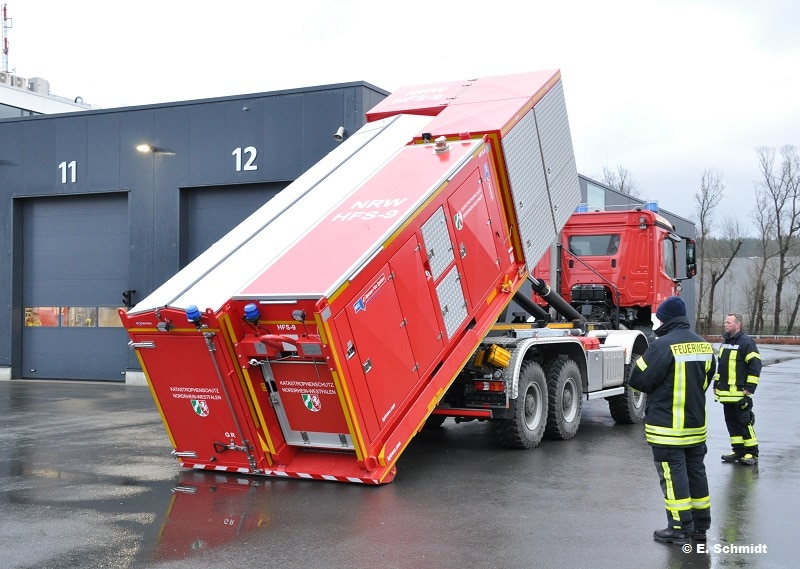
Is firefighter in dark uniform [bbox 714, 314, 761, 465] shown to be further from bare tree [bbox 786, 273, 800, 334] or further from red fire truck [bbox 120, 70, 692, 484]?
bare tree [bbox 786, 273, 800, 334]

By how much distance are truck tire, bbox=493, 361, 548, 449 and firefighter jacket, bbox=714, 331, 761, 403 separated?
81.1 inches

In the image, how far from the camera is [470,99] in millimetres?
11578

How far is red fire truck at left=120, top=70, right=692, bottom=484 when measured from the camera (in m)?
8.27

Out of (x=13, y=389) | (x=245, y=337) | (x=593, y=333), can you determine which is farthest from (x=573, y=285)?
(x=13, y=389)

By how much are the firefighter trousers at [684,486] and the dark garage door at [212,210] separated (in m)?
13.2

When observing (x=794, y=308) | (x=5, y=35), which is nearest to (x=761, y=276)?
(x=794, y=308)

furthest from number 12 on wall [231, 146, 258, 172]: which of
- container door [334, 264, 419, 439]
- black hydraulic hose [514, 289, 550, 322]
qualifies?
container door [334, 264, 419, 439]

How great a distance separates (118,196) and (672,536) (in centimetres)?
1651

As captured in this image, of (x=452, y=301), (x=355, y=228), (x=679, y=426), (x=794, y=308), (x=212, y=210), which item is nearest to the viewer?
(x=679, y=426)

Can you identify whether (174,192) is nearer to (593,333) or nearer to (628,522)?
(593,333)

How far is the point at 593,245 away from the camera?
14.9 meters

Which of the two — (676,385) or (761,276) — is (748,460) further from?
(761,276)

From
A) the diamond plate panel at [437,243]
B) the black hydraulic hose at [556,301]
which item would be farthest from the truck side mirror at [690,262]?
the diamond plate panel at [437,243]

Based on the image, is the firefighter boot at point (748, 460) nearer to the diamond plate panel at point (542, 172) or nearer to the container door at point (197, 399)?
the diamond plate panel at point (542, 172)
